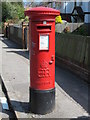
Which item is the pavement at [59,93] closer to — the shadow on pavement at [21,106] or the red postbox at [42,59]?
the shadow on pavement at [21,106]

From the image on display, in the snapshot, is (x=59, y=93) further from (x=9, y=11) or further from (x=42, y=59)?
(x=9, y=11)

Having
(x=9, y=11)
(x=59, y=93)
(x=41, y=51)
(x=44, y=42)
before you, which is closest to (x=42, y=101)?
(x=41, y=51)

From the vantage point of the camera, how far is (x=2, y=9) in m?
42.6

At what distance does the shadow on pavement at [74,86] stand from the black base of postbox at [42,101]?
82 cm

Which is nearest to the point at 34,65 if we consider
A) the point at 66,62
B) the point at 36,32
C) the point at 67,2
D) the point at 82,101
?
the point at 36,32

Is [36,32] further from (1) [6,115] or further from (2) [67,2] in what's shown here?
(2) [67,2]

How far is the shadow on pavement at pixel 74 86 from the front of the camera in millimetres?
6582

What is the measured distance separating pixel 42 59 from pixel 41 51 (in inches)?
6.1

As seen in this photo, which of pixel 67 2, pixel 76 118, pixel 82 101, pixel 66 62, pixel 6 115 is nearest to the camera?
pixel 76 118

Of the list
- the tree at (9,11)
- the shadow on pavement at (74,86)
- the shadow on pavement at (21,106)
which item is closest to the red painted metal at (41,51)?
the shadow on pavement at (21,106)

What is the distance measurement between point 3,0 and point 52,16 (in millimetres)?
39252

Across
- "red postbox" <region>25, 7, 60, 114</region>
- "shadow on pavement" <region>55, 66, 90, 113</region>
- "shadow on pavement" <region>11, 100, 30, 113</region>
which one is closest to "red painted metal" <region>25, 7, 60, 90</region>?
"red postbox" <region>25, 7, 60, 114</region>

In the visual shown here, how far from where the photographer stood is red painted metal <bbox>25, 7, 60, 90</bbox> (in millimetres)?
5477

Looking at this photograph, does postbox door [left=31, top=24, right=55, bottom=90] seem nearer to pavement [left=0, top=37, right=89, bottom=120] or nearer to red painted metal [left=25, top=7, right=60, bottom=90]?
red painted metal [left=25, top=7, right=60, bottom=90]
